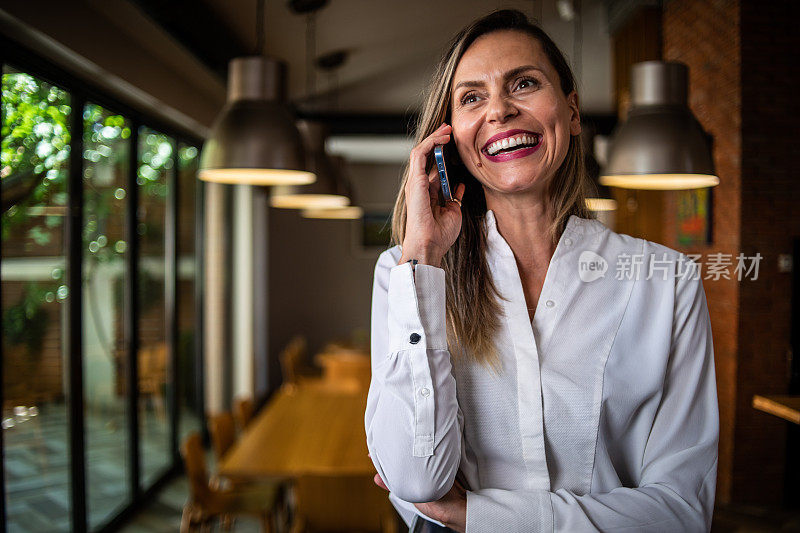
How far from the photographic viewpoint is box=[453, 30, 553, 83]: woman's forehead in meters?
0.93

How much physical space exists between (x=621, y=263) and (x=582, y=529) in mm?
410

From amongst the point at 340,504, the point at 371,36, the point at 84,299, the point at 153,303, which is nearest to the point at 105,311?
the point at 84,299

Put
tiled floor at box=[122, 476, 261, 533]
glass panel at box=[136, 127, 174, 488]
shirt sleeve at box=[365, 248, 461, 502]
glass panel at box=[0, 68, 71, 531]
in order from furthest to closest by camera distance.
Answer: glass panel at box=[136, 127, 174, 488], tiled floor at box=[122, 476, 261, 533], glass panel at box=[0, 68, 71, 531], shirt sleeve at box=[365, 248, 461, 502]

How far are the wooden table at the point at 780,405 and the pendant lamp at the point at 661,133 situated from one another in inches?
21.4

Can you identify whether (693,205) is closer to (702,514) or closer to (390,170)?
(702,514)

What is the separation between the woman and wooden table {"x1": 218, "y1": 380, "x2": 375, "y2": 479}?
185 centimetres

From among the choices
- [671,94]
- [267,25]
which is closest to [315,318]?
[267,25]

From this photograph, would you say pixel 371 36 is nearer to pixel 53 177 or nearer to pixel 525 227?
pixel 53 177

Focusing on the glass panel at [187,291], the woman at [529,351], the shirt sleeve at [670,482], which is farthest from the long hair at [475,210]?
the glass panel at [187,291]

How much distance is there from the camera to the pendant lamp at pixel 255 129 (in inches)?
71.1

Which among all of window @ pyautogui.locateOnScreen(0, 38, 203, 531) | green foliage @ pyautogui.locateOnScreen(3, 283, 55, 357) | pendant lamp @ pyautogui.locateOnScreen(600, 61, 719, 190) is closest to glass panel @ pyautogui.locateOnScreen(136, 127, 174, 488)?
window @ pyautogui.locateOnScreen(0, 38, 203, 531)

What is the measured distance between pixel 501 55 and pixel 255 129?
41.9 inches

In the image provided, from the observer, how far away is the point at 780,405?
1025 millimetres

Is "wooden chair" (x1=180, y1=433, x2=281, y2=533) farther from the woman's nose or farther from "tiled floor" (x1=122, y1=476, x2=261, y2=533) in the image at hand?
the woman's nose
